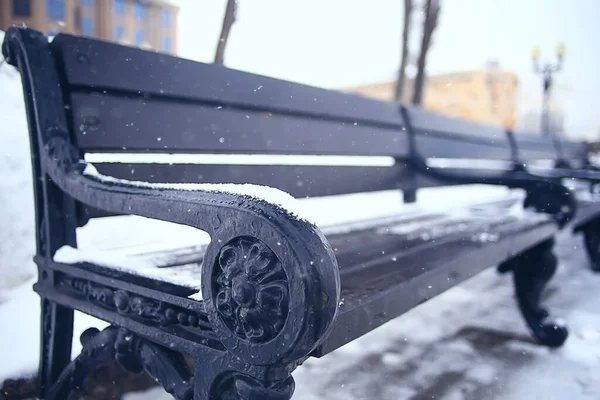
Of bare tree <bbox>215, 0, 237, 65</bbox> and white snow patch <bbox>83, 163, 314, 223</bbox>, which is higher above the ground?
bare tree <bbox>215, 0, 237, 65</bbox>

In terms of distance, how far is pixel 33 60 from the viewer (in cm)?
112

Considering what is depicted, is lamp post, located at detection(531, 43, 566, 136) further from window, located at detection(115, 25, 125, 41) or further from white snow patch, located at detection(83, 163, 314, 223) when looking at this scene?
window, located at detection(115, 25, 125, 41)

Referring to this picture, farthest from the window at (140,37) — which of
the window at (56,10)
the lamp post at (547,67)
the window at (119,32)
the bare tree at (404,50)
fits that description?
the bare tree at (404,50)

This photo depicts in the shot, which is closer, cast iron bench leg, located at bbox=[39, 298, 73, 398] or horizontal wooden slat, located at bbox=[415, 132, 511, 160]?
cast iron bench leg, located at bbox=[39, 298, 73, 398]

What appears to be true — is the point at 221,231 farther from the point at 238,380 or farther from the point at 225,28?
the point at 225,28

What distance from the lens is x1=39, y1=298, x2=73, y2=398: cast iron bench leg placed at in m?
1.20

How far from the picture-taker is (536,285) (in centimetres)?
219

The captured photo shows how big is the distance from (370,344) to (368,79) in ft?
77.9

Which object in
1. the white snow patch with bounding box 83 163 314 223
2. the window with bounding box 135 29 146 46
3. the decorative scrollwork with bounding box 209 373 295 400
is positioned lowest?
the decorative scrollwork with bounding box 209 373 295 400

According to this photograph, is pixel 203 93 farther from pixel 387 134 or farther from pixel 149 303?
pixel 387 134

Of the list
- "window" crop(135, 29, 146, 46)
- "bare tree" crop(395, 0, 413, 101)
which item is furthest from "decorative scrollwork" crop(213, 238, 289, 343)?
"window" crop(135, 29, 146, 46)

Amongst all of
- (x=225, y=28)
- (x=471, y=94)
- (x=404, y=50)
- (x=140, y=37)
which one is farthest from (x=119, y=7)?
(x=225, y=28)

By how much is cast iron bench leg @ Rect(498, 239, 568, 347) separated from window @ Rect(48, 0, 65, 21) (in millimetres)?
20825

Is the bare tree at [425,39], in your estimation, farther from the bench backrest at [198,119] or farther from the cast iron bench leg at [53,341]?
the cast iron bench leg at [53,341]
